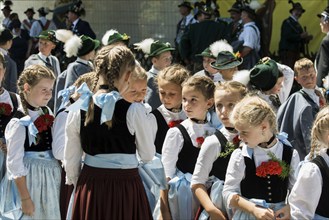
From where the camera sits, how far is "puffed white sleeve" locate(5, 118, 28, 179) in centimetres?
538

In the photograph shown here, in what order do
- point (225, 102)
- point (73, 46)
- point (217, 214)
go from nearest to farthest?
point (217, 214)
point (225, 102)
point (73, 46)

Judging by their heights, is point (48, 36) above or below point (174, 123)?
above

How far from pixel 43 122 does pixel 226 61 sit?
7.87 ft

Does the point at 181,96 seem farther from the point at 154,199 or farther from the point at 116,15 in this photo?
the point at 116,15

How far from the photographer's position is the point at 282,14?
13711mm

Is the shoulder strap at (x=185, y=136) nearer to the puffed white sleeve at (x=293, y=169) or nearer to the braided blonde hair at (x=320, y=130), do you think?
the puffed white sleeve at (x=293, y=169)

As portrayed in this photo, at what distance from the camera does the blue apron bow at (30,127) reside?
5465 mm

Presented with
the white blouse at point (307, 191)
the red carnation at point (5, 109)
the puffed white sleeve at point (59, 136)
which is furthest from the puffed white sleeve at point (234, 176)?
the red carnation at point (5, 109)

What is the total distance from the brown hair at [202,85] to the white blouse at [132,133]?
1.04 metres

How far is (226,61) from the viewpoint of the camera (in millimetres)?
7414

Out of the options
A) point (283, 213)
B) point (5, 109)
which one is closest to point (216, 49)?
point (5, 109)

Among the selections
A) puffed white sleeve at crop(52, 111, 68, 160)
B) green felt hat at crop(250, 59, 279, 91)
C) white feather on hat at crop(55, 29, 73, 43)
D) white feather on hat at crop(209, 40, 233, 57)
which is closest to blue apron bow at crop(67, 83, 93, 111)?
puffed white sleeve at crop(52, 111, 68, 160)

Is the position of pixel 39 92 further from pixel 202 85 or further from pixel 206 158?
pixel 206 158

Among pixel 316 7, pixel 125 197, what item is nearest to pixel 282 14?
pixel 316 7
